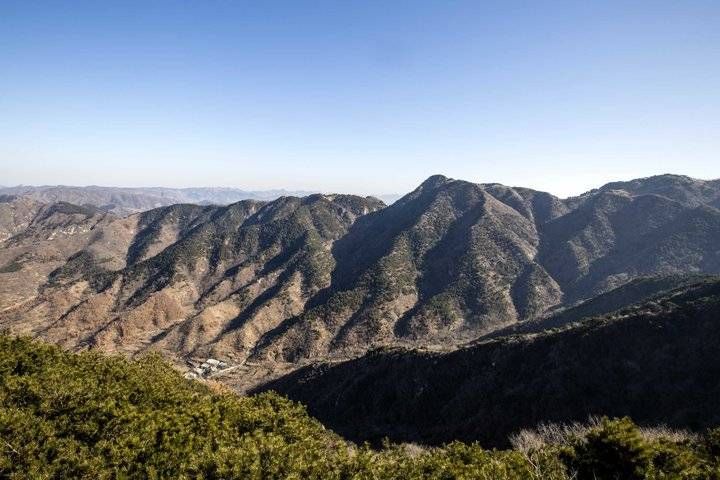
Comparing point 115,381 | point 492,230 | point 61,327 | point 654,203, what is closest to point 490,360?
point 115,381

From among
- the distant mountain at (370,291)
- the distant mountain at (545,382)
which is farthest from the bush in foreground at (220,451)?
the distant mountain at (370,291)

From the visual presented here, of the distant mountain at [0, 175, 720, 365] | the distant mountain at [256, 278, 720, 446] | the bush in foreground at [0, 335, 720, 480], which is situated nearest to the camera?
the bush in foreground at [0, 335, 720, 480]

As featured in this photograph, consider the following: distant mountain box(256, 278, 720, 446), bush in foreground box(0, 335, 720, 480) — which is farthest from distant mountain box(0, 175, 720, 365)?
bush in foreground box(0, 335, 720, 480)

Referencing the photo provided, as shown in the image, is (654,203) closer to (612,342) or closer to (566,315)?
(566,315)

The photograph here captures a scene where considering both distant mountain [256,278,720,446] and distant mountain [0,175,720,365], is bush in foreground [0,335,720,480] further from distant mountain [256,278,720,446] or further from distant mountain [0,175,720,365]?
distant mountain [0,175,720,365]

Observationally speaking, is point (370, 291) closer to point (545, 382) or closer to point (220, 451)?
point (545, 382)
